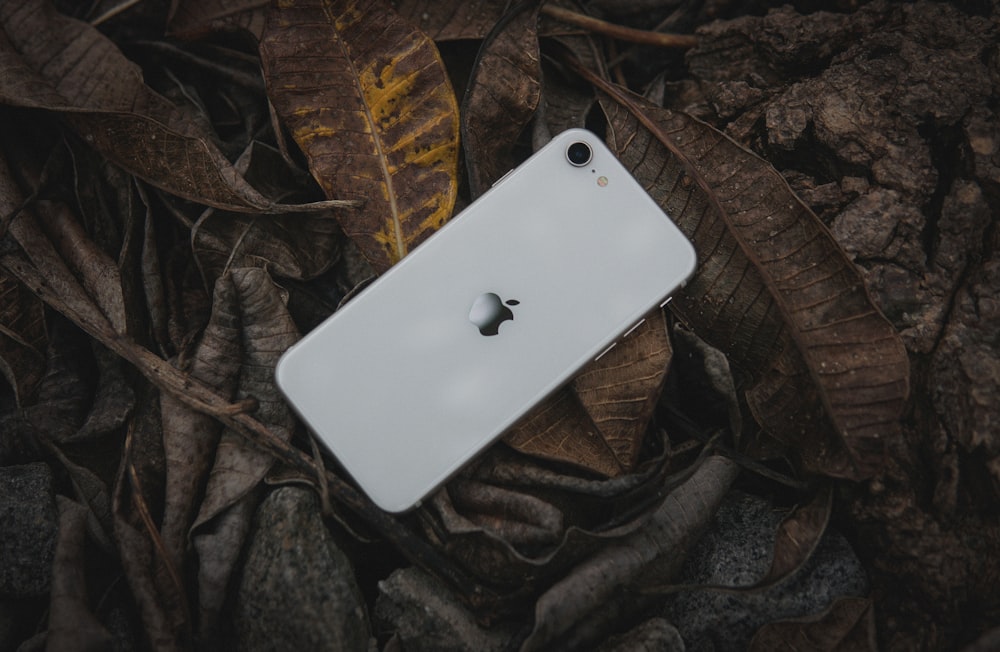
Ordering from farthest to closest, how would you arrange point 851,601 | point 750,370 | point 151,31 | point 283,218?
1. point 151,31
2. point 283,218
3. point 750,370
4. point 851,601

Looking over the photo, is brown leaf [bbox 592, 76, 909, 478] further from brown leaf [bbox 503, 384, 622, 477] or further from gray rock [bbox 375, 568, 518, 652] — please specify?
gray rock [bbox 375, 568, 518, 652]

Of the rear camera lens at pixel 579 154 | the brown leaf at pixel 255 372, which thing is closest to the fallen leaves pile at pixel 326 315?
the brown leaf at pixel 255 372

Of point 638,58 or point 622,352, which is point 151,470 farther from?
point 638,58

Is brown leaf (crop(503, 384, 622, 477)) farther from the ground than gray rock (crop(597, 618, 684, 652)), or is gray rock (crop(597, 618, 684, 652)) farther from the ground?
brown leaf (crop(503, 384, 622, 477))

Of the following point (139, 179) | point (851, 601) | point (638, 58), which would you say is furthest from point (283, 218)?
point (851, 601)

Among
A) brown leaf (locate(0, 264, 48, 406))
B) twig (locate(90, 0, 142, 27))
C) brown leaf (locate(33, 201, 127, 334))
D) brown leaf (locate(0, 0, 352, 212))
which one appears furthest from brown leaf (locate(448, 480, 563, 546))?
twig (locate(90, 0, 142, 27))

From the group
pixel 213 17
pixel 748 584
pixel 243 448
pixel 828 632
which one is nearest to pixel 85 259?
pixel 243 448
